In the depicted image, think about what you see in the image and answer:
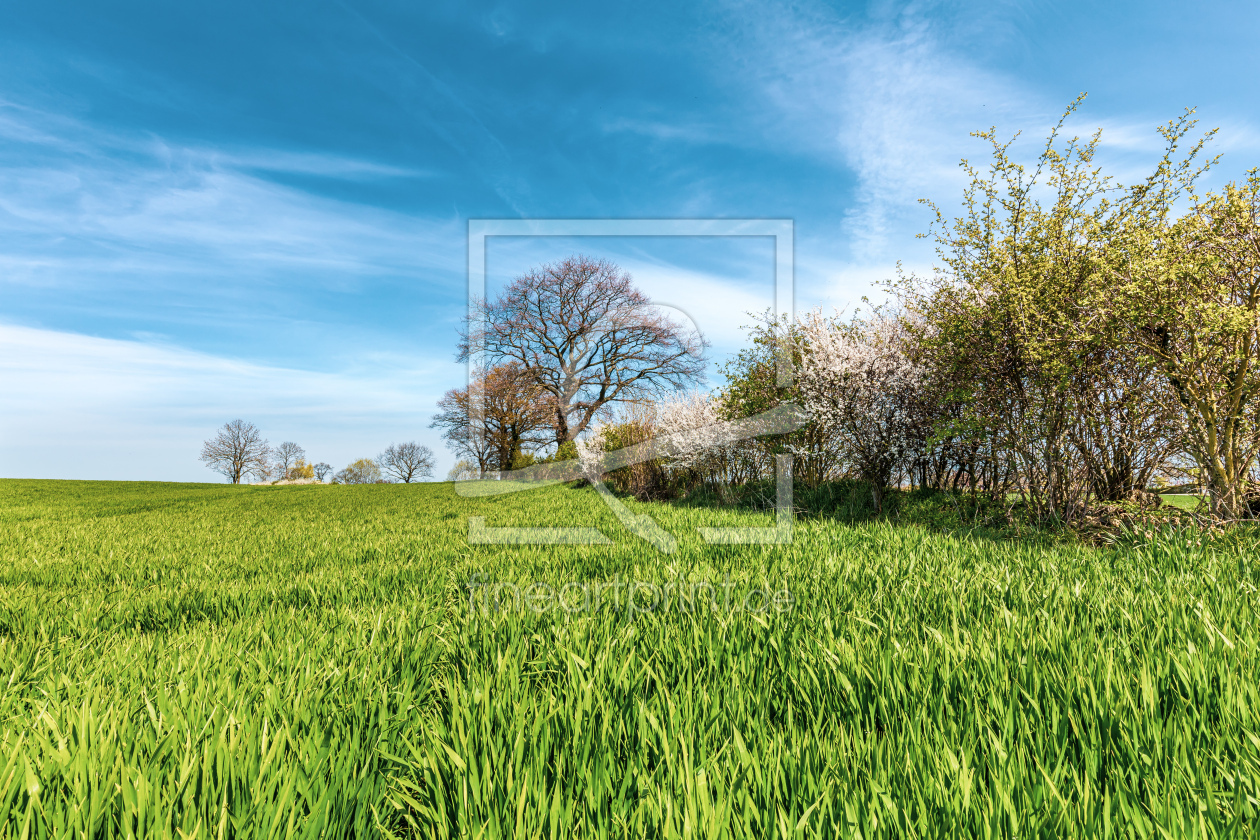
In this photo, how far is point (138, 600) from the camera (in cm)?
358

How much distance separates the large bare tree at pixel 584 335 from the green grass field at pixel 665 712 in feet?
14.8

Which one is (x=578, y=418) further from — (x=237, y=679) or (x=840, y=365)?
(x=237, y=679)

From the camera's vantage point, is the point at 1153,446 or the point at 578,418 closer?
the point at 1153,446

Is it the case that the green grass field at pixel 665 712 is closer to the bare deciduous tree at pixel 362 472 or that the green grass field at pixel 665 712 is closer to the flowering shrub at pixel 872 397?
the flowering shrub at pixel 872 397

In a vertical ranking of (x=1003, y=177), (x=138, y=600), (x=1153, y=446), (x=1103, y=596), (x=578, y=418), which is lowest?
(x=138, y=600)

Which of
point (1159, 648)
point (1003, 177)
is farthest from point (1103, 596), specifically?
point (1003, 177)

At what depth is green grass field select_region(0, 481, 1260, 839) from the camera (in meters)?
1.23

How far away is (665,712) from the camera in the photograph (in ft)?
5.62

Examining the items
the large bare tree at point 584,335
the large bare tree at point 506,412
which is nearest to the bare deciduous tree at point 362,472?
the large bare tree at point 506,412

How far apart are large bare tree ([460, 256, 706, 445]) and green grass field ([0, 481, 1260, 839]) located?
4516mm

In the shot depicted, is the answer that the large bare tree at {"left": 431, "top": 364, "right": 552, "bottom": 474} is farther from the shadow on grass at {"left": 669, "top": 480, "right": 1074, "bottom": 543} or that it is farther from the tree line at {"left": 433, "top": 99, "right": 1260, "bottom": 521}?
the shadow on grass at {"left": 669, "top": 480, "right": 1074, "bottom": 543}

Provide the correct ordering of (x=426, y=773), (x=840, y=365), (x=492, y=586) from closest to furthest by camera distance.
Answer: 1. (x=426, y=773)
2. (x=492, y=586)
3. (x=840, y=365)

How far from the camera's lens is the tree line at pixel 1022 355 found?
15.0ft

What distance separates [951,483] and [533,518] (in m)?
6.13
